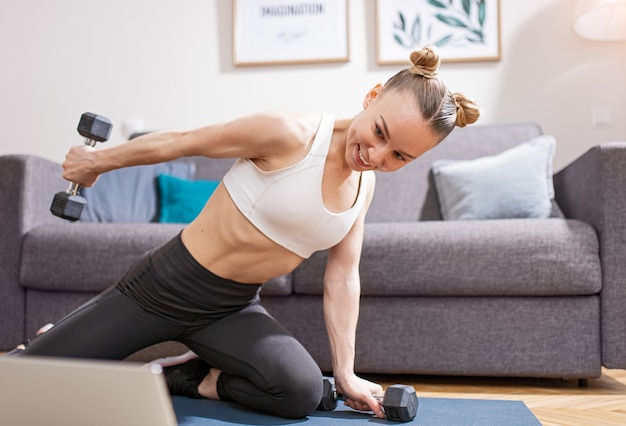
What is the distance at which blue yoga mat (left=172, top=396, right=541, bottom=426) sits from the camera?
57.7 inches

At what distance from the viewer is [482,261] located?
1.88 m

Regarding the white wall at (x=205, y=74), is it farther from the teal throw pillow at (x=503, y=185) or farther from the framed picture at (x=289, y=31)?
the teal throw pillow at (x=503, y=185)

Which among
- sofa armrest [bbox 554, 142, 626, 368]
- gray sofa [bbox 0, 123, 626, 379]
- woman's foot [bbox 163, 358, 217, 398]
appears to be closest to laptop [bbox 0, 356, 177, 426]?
woman's foot [bbox 163, 358, 217, 398]

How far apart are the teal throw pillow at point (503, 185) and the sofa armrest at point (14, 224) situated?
1468 millimetres

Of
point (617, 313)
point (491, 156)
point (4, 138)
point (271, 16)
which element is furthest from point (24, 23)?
point (617, 313)

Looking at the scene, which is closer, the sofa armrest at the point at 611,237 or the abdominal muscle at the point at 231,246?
the abdominal muscle at the point at 231,246

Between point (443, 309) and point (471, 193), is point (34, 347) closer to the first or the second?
point (443, 309)

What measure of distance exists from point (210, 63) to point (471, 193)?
4.81 feet

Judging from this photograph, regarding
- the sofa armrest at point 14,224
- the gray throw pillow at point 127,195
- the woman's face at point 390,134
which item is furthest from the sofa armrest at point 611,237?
the sofa armrest at point 14,224

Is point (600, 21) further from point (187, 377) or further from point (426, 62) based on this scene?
point (187, 377)

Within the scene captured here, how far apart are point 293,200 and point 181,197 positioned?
1303 millimetres

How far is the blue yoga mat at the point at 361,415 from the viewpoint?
1.47 meters

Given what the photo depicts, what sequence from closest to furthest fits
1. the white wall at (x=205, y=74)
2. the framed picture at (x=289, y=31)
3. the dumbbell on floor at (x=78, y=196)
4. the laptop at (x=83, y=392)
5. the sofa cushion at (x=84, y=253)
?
the laptop at (x=83, y=392), the dumbbell on floor at (x=78, y=196), the sofa cushion at (x=84, y=253), the white wall at (x=205, y=74), the framed picture at (x=289, y=31)

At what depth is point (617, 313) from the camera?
Answer: 185 centimetres
